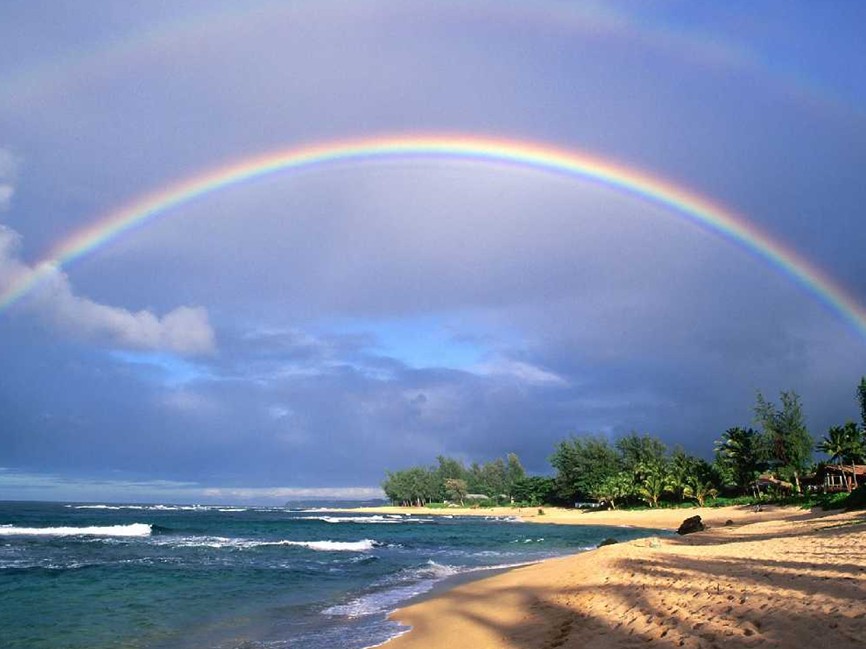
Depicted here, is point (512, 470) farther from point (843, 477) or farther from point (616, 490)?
point (843, 477)

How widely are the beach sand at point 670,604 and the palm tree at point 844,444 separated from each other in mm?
46083

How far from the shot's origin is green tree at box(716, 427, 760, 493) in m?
75.1

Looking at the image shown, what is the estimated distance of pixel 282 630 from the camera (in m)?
16.4

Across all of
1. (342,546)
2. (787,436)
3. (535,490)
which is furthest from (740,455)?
(535,490)

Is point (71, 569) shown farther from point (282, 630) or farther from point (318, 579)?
point (282, 630)

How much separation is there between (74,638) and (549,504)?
122957 mm

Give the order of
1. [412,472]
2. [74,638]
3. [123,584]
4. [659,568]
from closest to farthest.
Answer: [74,638] → [659,568] → [123,584] → [412,472]

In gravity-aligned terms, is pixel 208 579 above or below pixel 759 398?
below

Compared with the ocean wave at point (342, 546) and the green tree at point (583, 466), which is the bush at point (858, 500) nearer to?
the ocean wave at point (342, 546)

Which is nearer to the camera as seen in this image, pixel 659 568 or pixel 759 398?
pixel 659 568

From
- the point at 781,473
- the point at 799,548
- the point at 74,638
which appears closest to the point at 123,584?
the point at 74,638

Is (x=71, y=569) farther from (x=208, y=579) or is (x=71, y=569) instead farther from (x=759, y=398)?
(x=759, y=398)

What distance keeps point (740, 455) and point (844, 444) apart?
18126 mm

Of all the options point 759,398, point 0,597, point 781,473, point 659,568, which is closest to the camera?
point 659,568
